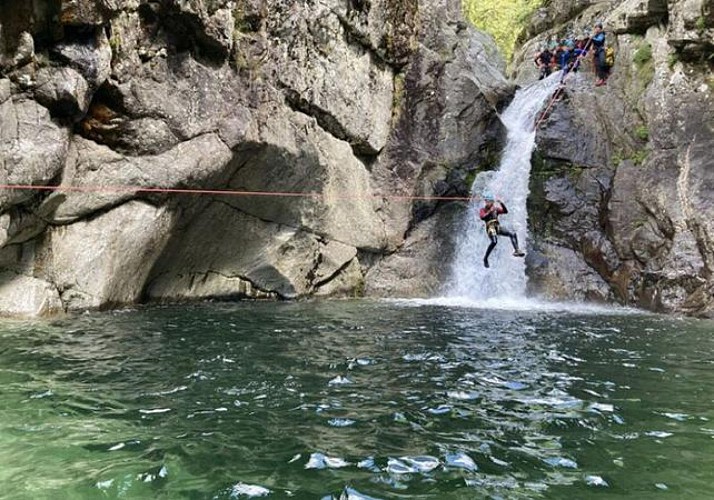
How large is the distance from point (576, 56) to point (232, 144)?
A: 15013mm

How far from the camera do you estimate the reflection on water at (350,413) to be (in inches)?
179

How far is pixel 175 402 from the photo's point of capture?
6.48 metres

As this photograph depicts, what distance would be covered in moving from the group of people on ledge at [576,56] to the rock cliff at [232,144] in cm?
269

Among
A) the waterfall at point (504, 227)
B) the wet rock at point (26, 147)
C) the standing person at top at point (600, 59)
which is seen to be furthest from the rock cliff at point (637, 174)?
the wet rock at point (26, 147)

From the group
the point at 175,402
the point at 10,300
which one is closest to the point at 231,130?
the point at 10,300

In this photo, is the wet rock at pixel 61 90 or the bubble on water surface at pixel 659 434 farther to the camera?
the wet rock at pixel 61 90

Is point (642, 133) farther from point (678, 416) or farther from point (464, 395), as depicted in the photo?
point (464, 395)

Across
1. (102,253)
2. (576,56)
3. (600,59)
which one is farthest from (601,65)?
(102,253)

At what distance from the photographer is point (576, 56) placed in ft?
74.5

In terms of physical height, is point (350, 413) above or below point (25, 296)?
below

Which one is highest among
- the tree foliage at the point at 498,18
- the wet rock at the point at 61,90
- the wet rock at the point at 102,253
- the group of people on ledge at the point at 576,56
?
the tree foliage at the point at 498,18

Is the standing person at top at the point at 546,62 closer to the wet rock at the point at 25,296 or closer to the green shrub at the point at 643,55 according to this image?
the green shrub at the point at 643,55

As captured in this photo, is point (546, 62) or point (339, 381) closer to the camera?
point (339, 381)

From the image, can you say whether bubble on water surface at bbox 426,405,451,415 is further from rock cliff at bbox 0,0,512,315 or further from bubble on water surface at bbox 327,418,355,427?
rock cliff at bbox 0,0,512,315
